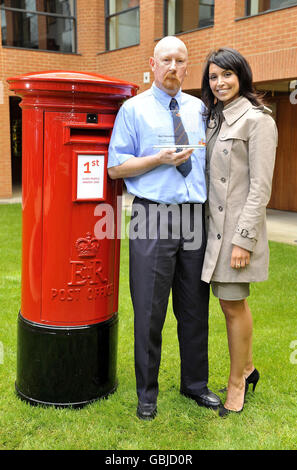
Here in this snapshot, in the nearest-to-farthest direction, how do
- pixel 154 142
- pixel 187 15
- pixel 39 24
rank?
pixel 154 142 < pixel 187 15 < pixel 39 24

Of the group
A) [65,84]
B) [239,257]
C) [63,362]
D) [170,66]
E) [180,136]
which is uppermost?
[170,66]

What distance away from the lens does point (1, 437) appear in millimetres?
2633

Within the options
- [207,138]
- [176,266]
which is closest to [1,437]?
[176,266]

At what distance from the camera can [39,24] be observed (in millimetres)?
13078

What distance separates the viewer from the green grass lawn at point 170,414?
2594 mm

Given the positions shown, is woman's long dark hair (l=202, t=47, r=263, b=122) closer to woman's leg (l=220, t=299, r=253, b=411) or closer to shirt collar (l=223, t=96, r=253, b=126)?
shirt collar (l=223, t=96, r=253, b=126)

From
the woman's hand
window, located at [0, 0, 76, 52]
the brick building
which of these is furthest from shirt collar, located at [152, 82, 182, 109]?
window, located at [0, 0, 76, 52]

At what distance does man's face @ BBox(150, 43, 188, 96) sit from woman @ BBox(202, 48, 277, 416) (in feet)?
0.63

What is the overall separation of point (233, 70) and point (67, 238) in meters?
1.24

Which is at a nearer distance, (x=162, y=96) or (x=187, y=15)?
(x=162, y=96)

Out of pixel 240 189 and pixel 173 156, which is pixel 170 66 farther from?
pixel 240 189

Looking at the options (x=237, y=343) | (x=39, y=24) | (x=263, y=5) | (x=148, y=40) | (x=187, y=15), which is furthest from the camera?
(x=39, y=24)

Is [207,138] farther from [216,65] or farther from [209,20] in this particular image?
[209,20]

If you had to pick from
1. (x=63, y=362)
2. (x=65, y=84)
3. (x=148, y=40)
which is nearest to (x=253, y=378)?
(x=63, y=362)
